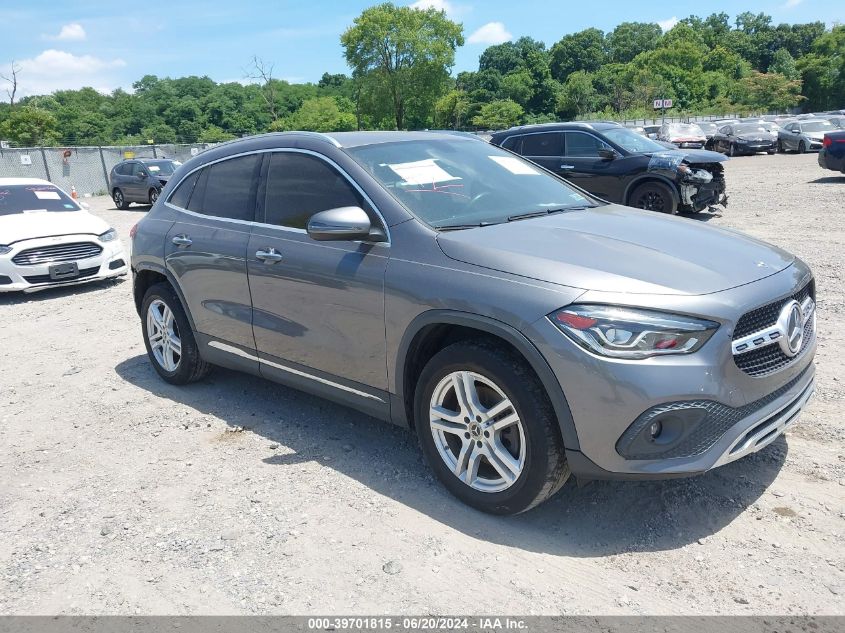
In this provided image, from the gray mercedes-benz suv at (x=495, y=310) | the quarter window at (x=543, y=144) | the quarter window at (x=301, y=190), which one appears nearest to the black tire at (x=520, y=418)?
the gray mercedes-benz suv at (x=495, y=310)

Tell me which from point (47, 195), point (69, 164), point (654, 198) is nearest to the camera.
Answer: point (47, 195)

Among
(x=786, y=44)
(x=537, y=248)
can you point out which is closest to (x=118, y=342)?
(x=537, y=248)

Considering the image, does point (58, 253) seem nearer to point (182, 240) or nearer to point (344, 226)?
point (182, 240)

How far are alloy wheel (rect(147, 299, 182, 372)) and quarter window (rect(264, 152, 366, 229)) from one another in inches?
58.7

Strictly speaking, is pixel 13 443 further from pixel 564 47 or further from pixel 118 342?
pixel 564 47

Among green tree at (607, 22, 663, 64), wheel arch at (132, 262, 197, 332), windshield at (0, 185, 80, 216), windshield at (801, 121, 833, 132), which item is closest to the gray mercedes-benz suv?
wheel arch at (132, 262, 197, 332)

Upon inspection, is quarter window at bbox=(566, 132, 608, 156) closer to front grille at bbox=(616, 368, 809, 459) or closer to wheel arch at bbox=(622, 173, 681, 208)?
wheel arch at bbox=(622, 173, 681, 208)

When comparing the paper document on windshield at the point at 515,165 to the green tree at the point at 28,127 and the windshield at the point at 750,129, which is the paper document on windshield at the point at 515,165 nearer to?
the windshield at the point at 750,129

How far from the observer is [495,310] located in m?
3.06

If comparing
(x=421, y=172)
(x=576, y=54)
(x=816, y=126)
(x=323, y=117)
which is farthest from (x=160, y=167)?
(x=576, y=54)

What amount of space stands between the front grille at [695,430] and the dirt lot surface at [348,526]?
49 centimetres

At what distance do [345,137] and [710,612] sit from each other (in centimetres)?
312

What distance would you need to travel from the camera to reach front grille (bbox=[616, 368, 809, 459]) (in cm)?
280

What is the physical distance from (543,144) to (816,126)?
24.9 m
